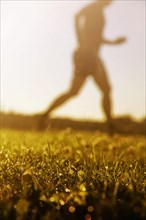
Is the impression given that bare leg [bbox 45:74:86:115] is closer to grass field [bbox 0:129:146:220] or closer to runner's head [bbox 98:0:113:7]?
runner's head [bbox 98:0:113:7]

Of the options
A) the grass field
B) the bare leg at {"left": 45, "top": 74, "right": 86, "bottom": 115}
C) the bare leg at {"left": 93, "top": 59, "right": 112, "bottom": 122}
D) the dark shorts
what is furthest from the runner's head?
the grass field

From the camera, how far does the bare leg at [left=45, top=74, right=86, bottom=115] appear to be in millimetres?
11094

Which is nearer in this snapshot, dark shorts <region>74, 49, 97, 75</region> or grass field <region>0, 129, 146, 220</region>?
grass field <region>0, 129, 146, 220</region>

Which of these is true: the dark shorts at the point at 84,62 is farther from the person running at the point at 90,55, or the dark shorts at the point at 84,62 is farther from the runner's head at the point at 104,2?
the runner's head at the point at 104,2

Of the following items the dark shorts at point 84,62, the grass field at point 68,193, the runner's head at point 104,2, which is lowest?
the grass field at point 68,193

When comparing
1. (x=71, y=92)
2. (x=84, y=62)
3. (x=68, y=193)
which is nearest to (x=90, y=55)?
(x=84, y=62)

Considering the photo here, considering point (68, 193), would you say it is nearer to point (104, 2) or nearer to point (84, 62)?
point (84, 62)

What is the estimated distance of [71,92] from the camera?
11.3m

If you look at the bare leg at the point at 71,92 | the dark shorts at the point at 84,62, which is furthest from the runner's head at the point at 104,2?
the bare leg at the point at 71,92

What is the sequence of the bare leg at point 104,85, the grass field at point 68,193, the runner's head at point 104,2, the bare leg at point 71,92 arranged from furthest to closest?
the runner's head at point 104,2
the bare leg at point 104,85
the bare leg at point 71,92
the grass field at point 68,193

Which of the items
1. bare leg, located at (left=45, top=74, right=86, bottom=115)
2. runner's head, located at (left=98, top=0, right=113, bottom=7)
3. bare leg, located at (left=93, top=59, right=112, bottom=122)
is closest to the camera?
bare leg, located at (left=45, top=74, right=86, bottom=115)

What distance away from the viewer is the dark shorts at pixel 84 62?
11159mm

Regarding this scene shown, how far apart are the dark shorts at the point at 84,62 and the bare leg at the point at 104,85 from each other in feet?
0.41

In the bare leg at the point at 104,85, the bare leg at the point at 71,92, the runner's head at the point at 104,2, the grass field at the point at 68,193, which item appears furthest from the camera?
the runner's head at the point at 104,2
